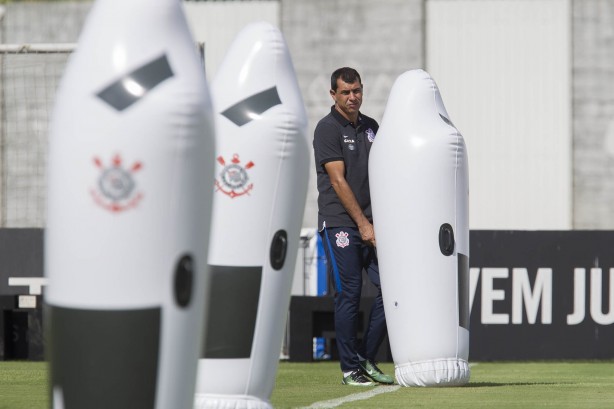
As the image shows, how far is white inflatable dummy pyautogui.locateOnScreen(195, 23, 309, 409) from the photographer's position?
5863 millimetres

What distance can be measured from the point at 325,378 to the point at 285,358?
8.51 ft

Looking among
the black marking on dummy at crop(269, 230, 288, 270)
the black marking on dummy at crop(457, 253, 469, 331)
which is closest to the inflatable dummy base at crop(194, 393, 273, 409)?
the black marking on dummy at crop(269, 230, 288, 270)

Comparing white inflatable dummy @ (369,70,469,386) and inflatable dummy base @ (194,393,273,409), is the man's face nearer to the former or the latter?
white inflatable dummy @ (369,70,469,386)

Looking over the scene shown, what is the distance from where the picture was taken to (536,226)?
2444cm

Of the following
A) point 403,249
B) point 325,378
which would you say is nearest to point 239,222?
point 403,249

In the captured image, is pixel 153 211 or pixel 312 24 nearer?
pixel 153 211

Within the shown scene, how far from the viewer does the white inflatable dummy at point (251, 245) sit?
5863 mm

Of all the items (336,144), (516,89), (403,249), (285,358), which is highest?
(516,89)

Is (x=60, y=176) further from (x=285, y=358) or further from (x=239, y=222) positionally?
(x=285, y=358)

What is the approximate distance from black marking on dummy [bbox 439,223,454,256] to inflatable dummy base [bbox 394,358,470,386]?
0.66m

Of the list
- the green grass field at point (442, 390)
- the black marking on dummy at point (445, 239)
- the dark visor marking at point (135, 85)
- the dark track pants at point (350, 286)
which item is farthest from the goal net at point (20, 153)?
the dark visor marking at point (135, 85)

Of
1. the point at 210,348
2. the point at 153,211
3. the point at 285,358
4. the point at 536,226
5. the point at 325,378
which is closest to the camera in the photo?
the point at 153,211

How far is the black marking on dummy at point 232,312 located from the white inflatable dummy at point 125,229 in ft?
4.27

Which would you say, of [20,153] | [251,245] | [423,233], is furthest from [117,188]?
[20,153]
